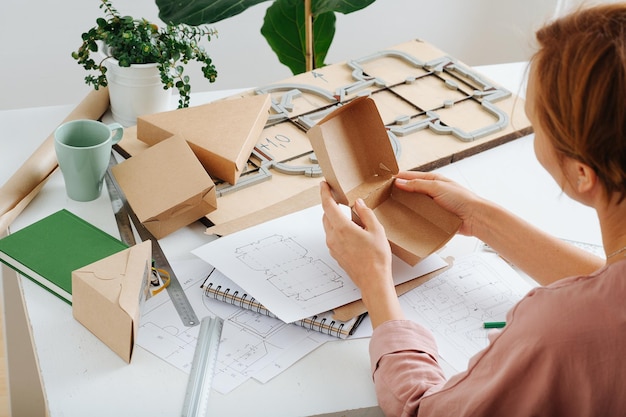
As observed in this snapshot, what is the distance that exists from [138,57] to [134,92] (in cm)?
8

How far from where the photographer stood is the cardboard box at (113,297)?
1039 millimetres

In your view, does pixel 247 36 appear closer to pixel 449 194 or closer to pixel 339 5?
pixel 339 5

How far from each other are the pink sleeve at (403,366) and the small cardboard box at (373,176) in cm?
20

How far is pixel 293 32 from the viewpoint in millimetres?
1914

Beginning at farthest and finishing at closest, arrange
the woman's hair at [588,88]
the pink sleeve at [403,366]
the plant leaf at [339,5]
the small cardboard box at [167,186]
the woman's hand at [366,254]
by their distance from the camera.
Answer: the plant leaf at [339,5] → the small cardboard box at [167,186] → the woman's hand at [366,254] → the pink sleeve at [403,366] → the woman's hair at [588,88]

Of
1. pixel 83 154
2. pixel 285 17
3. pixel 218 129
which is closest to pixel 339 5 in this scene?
pixel 285 17

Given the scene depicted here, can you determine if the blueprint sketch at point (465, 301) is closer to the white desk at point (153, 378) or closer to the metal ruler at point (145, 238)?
the white desk at point (153, 378)

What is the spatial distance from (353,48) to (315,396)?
2078 mm

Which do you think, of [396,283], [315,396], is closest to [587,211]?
[396,283]

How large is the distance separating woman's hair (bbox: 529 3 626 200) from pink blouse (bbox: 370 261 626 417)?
0.13m

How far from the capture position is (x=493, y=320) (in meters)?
1.17

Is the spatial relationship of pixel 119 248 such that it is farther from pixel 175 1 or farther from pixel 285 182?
pixel 175 1

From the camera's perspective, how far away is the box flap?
1.30 meters

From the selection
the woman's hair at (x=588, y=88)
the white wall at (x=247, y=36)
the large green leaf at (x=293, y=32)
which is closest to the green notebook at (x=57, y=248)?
the woman's hair at (x=588, y=88)
